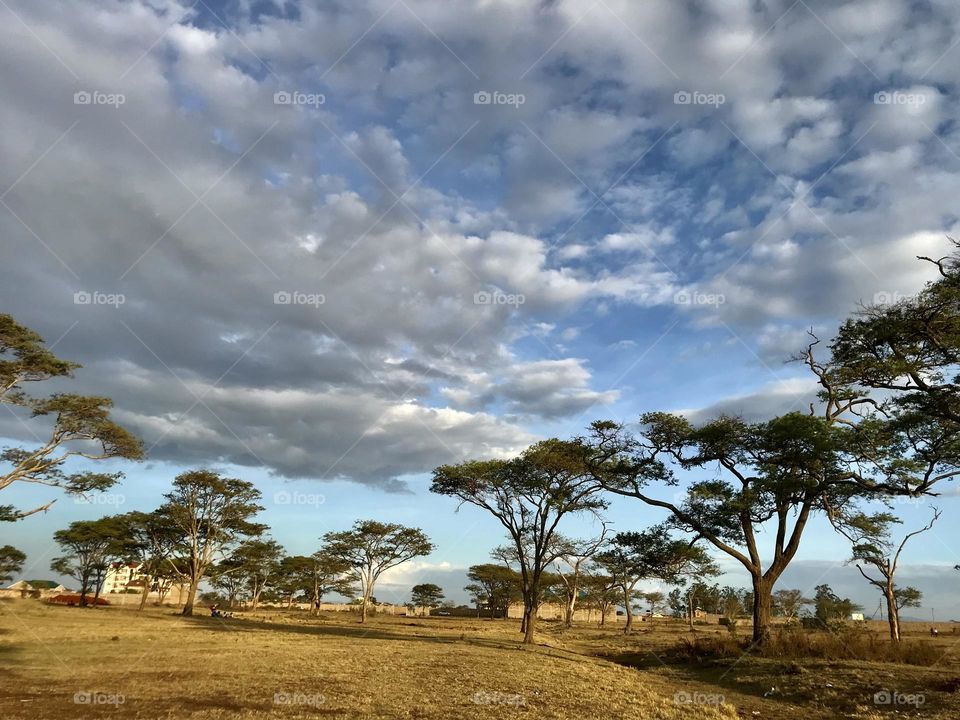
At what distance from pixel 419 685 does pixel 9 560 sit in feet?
299

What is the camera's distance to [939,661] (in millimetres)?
18281

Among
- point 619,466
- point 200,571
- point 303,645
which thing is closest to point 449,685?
point 303,645

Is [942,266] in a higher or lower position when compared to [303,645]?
higher

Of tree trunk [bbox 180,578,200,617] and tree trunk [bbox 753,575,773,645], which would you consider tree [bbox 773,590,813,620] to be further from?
tree trunk [bbox 180,578,200,617]

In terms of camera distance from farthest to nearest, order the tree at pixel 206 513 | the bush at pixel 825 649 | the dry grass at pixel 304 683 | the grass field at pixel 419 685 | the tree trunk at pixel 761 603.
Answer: the tree at pixel 206 513 → the tree trunk at pixel 761 603 → the bush at pixel 825 649 → the grass field at pixel 419 685 → the dry grass at pixel 304 683

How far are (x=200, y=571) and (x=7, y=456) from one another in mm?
28798

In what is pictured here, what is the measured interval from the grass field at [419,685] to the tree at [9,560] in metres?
68.9

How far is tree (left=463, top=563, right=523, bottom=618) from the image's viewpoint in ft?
288

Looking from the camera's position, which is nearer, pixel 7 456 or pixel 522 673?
pixel 522 673

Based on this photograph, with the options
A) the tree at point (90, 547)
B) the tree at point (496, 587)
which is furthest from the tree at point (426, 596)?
the tree at point (90, 547)

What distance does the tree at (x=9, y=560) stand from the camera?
250 ft

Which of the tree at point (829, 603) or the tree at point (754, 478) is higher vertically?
the tree at point (754, 478)

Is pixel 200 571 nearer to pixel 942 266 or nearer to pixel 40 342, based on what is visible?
pixel 40 342

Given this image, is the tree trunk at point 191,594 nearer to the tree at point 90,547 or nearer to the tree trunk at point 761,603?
the tree at point 90,547
